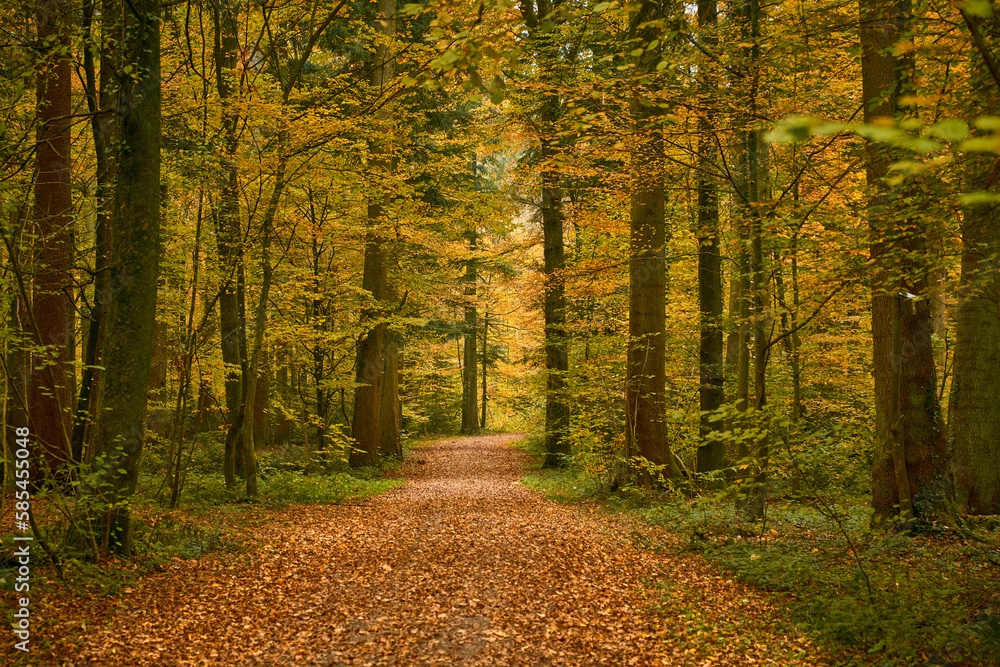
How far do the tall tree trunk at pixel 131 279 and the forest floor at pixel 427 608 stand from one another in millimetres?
1074

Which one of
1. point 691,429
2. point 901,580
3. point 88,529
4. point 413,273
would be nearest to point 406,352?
point 413,273

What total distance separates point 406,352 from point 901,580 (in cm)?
1635

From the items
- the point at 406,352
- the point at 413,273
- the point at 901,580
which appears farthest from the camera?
the point at 406,352

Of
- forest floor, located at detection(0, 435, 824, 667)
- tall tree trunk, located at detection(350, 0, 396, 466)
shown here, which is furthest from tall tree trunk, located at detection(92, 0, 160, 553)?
tall tree trunk, located at detection(350, 0, 396, 466)

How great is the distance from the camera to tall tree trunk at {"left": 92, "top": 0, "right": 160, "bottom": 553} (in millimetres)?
5816

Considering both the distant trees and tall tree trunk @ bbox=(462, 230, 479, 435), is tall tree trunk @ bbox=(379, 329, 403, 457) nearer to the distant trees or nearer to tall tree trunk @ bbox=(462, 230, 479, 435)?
the distant trees

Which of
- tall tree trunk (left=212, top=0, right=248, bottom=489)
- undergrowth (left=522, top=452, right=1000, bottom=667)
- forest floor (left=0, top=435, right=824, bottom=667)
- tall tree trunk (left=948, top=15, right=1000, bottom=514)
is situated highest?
tall tree trunk (left=212, top=0, right=248, bottom=489)

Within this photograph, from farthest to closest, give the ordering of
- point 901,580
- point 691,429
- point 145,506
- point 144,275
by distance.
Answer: point 691,429 → point 145,506 → point 144,275 → point 901,580

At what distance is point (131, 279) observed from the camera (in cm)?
592

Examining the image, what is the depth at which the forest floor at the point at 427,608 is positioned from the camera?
14.6 feet

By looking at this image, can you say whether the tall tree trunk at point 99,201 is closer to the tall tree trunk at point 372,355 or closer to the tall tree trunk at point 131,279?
the tall tree trunk at point 131,279

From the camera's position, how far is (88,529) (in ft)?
18.1

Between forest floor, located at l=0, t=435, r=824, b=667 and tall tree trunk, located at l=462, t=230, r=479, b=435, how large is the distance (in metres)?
13.3

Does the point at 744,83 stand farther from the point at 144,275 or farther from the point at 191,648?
the point at 191,648
